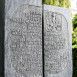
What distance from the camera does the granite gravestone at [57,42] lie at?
4.66 metres

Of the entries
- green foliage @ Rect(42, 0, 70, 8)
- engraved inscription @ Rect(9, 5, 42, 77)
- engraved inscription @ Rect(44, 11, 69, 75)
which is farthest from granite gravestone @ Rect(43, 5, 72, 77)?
green foliage @ Rect(42, 0, 70, 8)

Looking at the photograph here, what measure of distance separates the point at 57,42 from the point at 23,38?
1022 mm

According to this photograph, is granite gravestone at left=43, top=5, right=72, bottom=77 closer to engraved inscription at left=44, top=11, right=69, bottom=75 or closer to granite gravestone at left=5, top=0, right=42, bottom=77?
engraved inscription at left=44, top=11, right=69, bottom=75

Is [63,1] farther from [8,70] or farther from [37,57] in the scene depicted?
[8,70]

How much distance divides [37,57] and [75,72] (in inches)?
161

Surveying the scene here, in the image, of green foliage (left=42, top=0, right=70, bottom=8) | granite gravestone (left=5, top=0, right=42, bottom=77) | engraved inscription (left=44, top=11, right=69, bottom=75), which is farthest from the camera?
green foliage (left=42, top=0, right=70, bottom=8)

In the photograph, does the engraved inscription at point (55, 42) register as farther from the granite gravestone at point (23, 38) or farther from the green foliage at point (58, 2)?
the green foliage at point (58, 2)

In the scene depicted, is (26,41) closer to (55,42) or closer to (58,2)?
(55,42)

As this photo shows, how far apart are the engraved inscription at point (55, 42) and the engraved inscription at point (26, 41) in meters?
0.30

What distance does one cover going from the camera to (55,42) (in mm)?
4770

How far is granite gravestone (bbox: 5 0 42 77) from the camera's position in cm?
400

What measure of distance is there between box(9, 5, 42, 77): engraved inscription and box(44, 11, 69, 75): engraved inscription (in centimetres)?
30

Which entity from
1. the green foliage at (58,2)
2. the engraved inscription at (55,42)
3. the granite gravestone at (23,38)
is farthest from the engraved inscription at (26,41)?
the green foliage at (58,2)

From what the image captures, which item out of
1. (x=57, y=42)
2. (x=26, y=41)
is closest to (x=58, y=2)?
(x=57, y=42)
